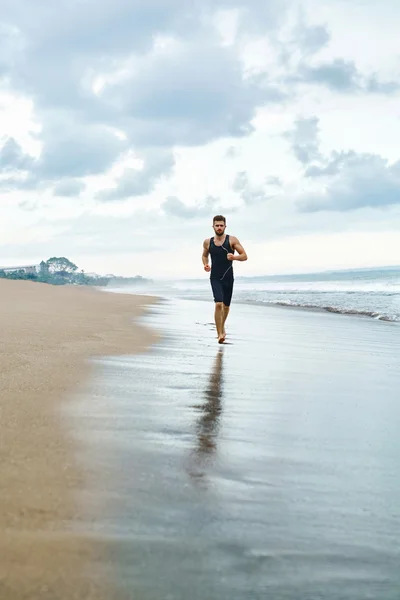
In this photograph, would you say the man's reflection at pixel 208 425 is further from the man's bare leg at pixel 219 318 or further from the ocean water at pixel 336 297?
the ocean water at pixel 336 297

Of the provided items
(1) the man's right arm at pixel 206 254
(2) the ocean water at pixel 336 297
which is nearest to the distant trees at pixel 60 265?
(2) the ocean water at pixel 336 297

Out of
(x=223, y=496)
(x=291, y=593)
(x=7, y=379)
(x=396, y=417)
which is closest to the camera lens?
(x=291, y=593)

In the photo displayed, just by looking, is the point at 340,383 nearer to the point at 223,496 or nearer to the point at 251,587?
the point at 223,496

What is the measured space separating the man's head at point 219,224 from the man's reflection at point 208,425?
410cm

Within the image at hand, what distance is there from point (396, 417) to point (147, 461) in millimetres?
1978

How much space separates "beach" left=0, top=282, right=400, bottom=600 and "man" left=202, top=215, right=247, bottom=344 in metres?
4.02

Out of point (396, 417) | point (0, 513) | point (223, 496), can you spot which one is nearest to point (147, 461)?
point (223, 496)

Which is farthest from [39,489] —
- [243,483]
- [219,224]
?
[219,224]

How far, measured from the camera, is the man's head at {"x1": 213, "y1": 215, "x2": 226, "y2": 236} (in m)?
9.09

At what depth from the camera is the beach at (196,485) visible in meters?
1.69

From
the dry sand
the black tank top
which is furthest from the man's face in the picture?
the dry sand

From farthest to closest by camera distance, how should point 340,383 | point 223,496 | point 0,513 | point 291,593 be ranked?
point 340,383, point 223,496, point 0,513, point 291,593

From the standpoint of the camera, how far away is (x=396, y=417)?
3.90m

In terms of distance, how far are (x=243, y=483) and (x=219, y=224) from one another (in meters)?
6.93
